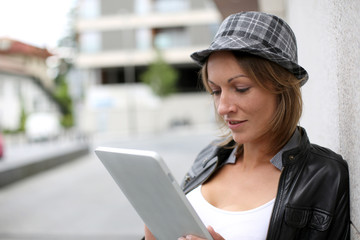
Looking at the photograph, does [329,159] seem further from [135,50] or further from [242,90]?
[135,50]

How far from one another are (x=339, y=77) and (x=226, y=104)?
378mm

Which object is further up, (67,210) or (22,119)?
(67,210)

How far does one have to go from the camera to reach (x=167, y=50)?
34594 mm

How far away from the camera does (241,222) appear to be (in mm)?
1436

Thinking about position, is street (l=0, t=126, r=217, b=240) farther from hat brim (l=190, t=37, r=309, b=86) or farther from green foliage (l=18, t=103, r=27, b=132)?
green foliage (l=18, t=103, r=27, b=132)

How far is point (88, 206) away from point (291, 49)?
6.96 m

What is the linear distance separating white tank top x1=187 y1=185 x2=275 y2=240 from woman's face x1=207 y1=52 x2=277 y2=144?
0.24 meters

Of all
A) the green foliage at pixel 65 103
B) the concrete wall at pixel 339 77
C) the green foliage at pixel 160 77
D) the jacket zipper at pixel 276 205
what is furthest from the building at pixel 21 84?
the jacket zipper at pixel 276 205

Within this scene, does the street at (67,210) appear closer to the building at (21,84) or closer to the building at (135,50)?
the building at (135,50)

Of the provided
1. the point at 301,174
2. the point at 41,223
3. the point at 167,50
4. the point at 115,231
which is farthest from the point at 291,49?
the point at 167,50

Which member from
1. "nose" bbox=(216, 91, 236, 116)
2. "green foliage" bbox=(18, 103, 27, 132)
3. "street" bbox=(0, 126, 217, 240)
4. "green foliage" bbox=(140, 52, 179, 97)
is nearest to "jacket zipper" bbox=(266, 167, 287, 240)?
"nose" bbox=(216, 91, 236, 116)

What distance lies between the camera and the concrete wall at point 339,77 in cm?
123

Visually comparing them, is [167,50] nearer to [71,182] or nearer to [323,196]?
[71,182]

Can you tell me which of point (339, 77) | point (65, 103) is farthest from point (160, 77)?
point (339, 77)
